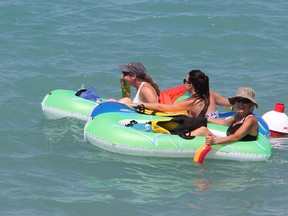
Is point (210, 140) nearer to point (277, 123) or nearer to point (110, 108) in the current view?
point (277, 123)

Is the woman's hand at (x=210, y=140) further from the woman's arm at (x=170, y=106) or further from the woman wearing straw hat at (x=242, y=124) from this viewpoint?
the woman's arm at (x=170, y=106)

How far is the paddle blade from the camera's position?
7.66 metres

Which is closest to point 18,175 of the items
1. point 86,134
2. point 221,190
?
point 86,134

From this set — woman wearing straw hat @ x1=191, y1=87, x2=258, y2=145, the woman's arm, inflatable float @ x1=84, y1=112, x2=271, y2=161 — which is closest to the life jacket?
the woman's arm

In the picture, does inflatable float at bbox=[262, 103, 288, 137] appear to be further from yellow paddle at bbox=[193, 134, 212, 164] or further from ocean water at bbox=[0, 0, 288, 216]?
yellow paddle at bbox=[193, 134, 212, 164]

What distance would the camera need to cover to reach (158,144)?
7.82 m

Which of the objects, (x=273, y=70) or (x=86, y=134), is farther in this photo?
(x=273, y=70)

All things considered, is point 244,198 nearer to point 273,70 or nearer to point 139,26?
point 273,70

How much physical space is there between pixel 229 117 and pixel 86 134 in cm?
162

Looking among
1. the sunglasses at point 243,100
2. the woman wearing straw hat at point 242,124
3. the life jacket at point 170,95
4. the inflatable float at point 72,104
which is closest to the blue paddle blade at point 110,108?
the inflatable float at point 72,104

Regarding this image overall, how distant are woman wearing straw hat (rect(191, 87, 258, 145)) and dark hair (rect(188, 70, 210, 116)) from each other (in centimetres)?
46

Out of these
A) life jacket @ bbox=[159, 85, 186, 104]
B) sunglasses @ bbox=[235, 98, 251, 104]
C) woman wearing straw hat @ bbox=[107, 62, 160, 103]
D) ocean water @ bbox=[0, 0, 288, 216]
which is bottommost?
ocean water @ bbox=[0, 0, 288, 216]

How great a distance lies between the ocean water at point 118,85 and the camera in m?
6.87

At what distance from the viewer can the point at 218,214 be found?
6.55 metres
